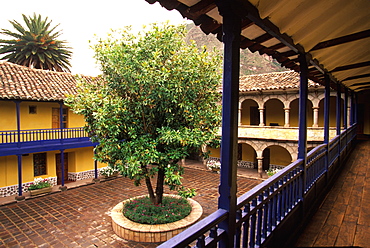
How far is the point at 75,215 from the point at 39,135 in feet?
22.4

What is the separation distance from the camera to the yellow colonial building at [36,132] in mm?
12555

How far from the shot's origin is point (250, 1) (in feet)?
7.63

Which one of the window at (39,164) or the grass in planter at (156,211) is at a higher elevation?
the window at (39,164)

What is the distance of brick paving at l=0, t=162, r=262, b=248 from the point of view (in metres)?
7.82

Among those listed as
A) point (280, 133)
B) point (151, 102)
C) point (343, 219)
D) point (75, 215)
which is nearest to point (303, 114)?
point (343, 219)

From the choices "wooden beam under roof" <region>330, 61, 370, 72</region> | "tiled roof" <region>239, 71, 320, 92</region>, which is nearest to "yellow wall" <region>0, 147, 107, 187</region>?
"tiled roof" <region>239, 71, 320, 92</region>

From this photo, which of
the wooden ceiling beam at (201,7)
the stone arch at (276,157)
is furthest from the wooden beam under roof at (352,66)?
the stone arch at (276,157)

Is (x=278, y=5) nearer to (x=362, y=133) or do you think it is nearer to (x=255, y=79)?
(x=255, y=79)

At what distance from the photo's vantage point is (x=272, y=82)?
16.6 meters

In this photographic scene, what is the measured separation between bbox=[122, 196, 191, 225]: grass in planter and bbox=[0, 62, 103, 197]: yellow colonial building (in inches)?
280

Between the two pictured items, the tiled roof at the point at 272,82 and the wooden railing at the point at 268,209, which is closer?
the wooden railing at the point at 268,209

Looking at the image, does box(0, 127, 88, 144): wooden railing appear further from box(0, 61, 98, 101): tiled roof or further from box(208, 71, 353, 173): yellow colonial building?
box(208, 71, 353, 173): yellow colonial building

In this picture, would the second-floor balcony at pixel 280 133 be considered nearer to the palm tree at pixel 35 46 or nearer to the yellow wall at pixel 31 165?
the yellow wall at pixel 31 165

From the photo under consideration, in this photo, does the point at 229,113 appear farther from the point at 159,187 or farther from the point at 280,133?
the point at 280,133
